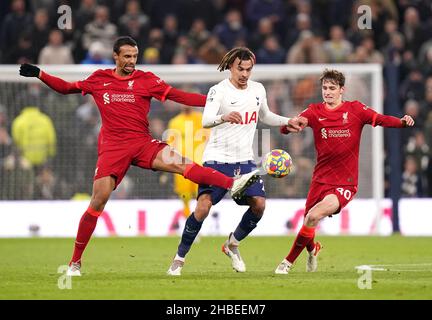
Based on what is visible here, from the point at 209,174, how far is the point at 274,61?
Answer: 1143cm

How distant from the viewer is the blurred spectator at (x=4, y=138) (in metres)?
21.0

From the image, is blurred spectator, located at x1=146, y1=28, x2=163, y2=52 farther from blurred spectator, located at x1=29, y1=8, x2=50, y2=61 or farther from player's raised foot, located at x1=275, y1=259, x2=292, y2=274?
player's raised foot, located at x1=275, y1=259, x2=292, y2=274

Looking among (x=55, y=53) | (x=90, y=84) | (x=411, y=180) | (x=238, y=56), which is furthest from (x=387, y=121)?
(x=55, y=53)

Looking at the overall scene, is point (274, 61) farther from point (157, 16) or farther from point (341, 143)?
point (341, 143)

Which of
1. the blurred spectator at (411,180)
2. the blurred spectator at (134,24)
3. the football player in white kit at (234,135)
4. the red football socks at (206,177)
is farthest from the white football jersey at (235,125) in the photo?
the blurred spectator at (134,24)

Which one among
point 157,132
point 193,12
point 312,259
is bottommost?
point 312,259

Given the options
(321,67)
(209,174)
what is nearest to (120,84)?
(209,174)

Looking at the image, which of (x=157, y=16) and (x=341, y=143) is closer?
(x=341, y=143)

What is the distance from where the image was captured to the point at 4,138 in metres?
21.1

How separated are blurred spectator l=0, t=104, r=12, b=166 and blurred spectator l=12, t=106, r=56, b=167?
12 cm

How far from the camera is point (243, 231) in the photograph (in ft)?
43.3

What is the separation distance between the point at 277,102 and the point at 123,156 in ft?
30.7

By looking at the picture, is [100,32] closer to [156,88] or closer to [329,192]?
[156,88]

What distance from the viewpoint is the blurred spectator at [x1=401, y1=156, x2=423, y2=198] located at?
2094 cm
